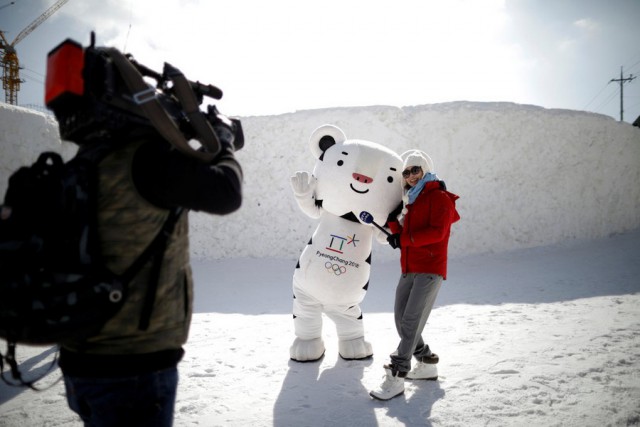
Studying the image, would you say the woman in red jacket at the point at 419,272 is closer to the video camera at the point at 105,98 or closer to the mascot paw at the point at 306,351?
the mascot paw at the point at 306,351

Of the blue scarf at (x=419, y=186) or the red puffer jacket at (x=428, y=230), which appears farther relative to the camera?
the blue scarf at (x=419, y=186)

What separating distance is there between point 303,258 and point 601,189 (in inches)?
273

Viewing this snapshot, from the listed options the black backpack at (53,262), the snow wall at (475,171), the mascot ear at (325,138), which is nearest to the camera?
the black backpack at (53,262)

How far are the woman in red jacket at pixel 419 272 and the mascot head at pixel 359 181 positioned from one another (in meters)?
0.35

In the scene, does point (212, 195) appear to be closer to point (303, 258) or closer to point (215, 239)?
point (303, 258)

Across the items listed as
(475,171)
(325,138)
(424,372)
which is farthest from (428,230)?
(475,171)

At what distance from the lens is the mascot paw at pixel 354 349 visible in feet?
8.95

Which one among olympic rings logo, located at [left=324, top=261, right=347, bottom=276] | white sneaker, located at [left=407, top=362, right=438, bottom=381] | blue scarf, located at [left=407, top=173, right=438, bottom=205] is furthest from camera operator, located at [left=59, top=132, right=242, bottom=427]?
white sneaker, located at [left=407, top=362, right=438, bottom=381]

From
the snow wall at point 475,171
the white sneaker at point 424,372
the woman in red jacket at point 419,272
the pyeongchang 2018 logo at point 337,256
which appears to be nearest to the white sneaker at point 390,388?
the woman in red jacket at point 419,272

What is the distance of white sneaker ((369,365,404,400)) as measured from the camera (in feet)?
7.11

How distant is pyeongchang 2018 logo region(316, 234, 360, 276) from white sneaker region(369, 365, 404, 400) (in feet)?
2.37

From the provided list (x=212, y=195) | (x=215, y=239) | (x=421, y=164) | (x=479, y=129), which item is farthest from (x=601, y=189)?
(x=212, y=195)

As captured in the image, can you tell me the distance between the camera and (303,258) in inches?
109

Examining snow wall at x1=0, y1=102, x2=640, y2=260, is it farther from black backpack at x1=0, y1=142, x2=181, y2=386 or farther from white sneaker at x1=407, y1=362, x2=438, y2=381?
black backpack at x1=0, y1=142, x2=181, y2=386
